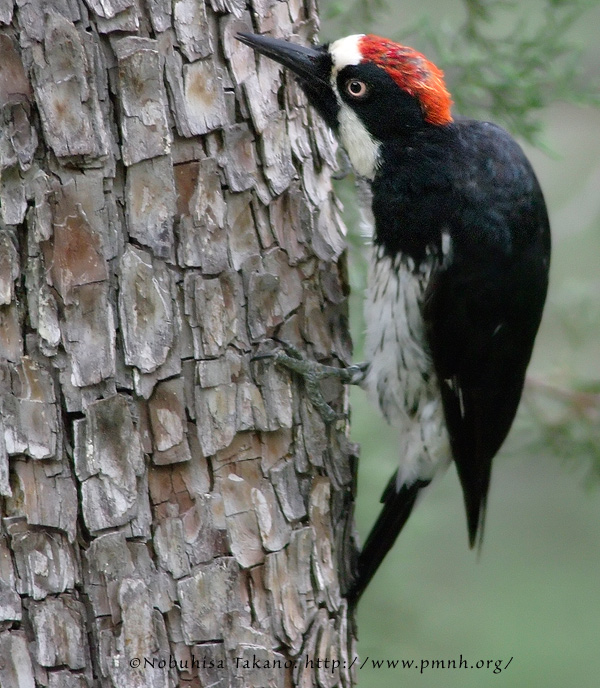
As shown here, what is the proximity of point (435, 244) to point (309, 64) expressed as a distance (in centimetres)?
62

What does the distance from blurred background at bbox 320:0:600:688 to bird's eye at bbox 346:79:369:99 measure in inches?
34.2

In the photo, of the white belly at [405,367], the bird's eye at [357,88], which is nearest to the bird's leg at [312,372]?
the white belly at [405,367]

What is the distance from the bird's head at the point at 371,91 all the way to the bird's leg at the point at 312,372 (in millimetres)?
649

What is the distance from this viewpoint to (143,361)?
75.0 inches

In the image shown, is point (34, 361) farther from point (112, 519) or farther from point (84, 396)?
point (112, 519)

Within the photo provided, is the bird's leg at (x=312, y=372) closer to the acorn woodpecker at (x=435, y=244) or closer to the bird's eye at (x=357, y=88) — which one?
the acorn woodpecker at (x=435, y=244)

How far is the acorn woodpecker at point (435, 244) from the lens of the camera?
2.41 m

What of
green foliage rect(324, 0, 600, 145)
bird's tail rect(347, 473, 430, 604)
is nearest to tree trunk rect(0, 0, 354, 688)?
bird's tail rect(347, 473, 430, 604)

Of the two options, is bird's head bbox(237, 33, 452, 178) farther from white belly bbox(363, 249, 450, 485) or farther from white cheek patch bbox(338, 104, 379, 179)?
white belly bbox(363, 249, 450, 485)

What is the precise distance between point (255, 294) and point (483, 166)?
33.7 inches

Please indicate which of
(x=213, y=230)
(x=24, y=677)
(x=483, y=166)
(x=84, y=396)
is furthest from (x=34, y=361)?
(x=483, y=166)

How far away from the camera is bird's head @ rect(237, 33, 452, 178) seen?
93.1 inches

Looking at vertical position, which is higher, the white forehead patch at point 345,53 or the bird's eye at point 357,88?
the white forehead patch at point 345,53

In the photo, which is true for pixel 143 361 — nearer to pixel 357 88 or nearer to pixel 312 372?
pixel 312 372
